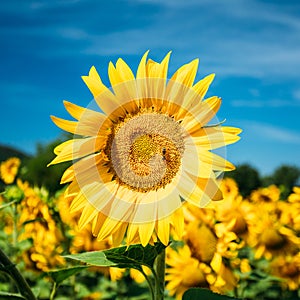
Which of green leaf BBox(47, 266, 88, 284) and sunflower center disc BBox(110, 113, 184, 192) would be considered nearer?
sunflower center disc BBox(110, 113, 184, 192)

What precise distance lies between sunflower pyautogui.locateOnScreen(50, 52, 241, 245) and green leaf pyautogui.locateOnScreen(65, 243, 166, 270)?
0.04 m

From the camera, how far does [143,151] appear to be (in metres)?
1.92

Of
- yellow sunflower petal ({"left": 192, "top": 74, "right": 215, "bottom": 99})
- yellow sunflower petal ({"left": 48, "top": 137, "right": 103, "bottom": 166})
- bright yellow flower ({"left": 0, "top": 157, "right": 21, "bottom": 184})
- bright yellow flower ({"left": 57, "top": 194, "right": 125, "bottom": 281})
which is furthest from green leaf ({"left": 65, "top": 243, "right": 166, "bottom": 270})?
bright yellow flower ({"left": 0, "top": 157, "right": 21, "bottom": 184})

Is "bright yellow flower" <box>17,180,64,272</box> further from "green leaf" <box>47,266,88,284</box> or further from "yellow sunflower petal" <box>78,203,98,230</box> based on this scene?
"yellow sunflower petal" <box>78,203,98,230</box>

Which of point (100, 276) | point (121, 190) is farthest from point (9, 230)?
point (121, 190)

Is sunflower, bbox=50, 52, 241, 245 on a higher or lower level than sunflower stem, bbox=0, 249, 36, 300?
higher

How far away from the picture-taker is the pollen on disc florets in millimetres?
1880

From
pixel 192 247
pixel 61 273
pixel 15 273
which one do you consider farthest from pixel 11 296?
pixel 192 247

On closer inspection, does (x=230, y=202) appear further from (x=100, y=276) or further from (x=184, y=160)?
(x=100, y=276)

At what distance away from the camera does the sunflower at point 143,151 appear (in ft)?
5.61

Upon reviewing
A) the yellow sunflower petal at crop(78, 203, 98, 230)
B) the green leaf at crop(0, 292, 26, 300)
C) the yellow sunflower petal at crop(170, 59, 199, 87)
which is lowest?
the green leaf at crop(0, 292, 26, 300)

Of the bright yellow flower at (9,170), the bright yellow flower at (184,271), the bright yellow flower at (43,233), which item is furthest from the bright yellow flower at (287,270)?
the bright yellow flower at (9,170)

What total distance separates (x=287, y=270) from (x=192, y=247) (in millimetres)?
1749

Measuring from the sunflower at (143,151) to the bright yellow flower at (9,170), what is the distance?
5.34 metres
